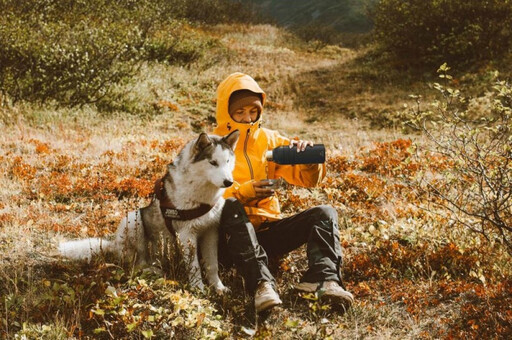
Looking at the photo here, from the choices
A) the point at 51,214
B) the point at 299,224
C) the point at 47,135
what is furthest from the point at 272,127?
the point at 299,224

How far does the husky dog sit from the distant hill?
5154 cm

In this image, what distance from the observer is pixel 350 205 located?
22.1 feet

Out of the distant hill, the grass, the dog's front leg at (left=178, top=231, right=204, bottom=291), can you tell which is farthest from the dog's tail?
the distant hill

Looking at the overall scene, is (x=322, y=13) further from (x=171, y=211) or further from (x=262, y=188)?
(x=171, y=211)

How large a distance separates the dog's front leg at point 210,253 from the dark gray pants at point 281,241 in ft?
0.40

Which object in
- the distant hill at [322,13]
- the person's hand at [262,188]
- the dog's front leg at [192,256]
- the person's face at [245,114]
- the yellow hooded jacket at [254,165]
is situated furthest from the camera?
the distant hill at [322,13]

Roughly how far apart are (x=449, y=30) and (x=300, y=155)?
1721cm

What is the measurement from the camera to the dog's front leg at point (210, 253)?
14.0 ft

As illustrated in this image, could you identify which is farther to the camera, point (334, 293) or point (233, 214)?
point (233, 214)

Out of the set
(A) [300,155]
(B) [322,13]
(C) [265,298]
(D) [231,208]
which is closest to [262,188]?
(D) [231,208]

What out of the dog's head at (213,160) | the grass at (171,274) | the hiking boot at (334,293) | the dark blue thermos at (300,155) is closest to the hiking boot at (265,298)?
the grass at (171,274)

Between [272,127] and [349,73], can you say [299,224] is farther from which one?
[349,73]

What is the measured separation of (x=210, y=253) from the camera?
4312mm

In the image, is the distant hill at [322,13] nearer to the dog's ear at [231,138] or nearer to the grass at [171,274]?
the grass at [171,274]
